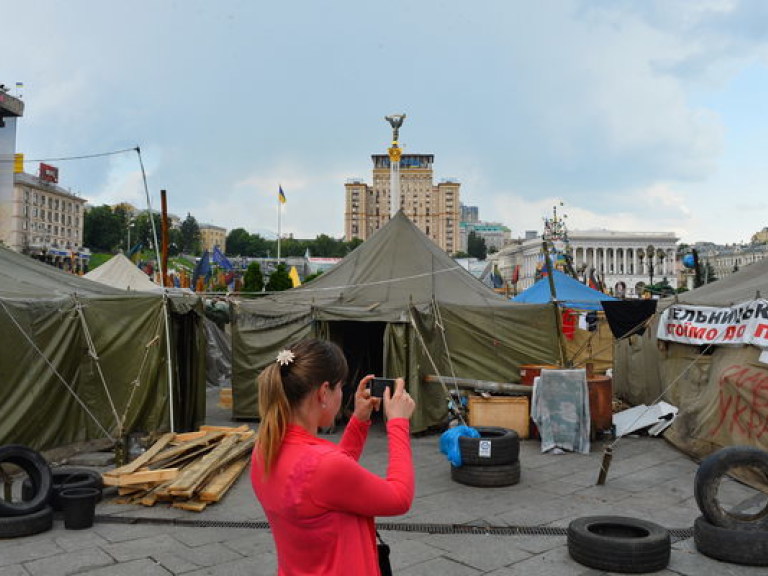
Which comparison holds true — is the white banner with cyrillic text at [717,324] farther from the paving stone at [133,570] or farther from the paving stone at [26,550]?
the paving stone at [26,550]

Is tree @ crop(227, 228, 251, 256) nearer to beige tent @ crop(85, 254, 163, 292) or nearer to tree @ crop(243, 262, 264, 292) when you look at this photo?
tree @ crop(243, 262, 264, 292)

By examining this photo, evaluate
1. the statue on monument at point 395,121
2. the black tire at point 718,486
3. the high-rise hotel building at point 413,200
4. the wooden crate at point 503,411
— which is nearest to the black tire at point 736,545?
the black tire at point 718,486

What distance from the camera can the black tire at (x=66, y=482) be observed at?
22.1 ft

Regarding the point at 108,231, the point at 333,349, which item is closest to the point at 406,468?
the point at 333,349

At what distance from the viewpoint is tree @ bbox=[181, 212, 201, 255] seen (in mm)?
154250

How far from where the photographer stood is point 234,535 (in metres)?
6.21

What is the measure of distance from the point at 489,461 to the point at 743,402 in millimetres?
3571

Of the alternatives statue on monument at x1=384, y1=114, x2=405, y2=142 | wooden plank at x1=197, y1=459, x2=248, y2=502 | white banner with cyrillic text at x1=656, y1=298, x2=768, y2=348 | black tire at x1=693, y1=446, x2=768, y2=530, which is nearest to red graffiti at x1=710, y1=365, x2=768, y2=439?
white banner with cyrillic text at x1=656, y1=298, x2=768, y2=348

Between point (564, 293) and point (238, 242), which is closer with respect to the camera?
point (564, 293)

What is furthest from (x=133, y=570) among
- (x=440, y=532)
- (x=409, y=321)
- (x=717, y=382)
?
(x=717, y=382)

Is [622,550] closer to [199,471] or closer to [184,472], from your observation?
[199,471]

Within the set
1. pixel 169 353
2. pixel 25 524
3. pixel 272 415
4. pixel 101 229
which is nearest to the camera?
pixel 272 415

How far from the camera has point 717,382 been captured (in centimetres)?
913

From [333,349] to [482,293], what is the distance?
12.6 meters
